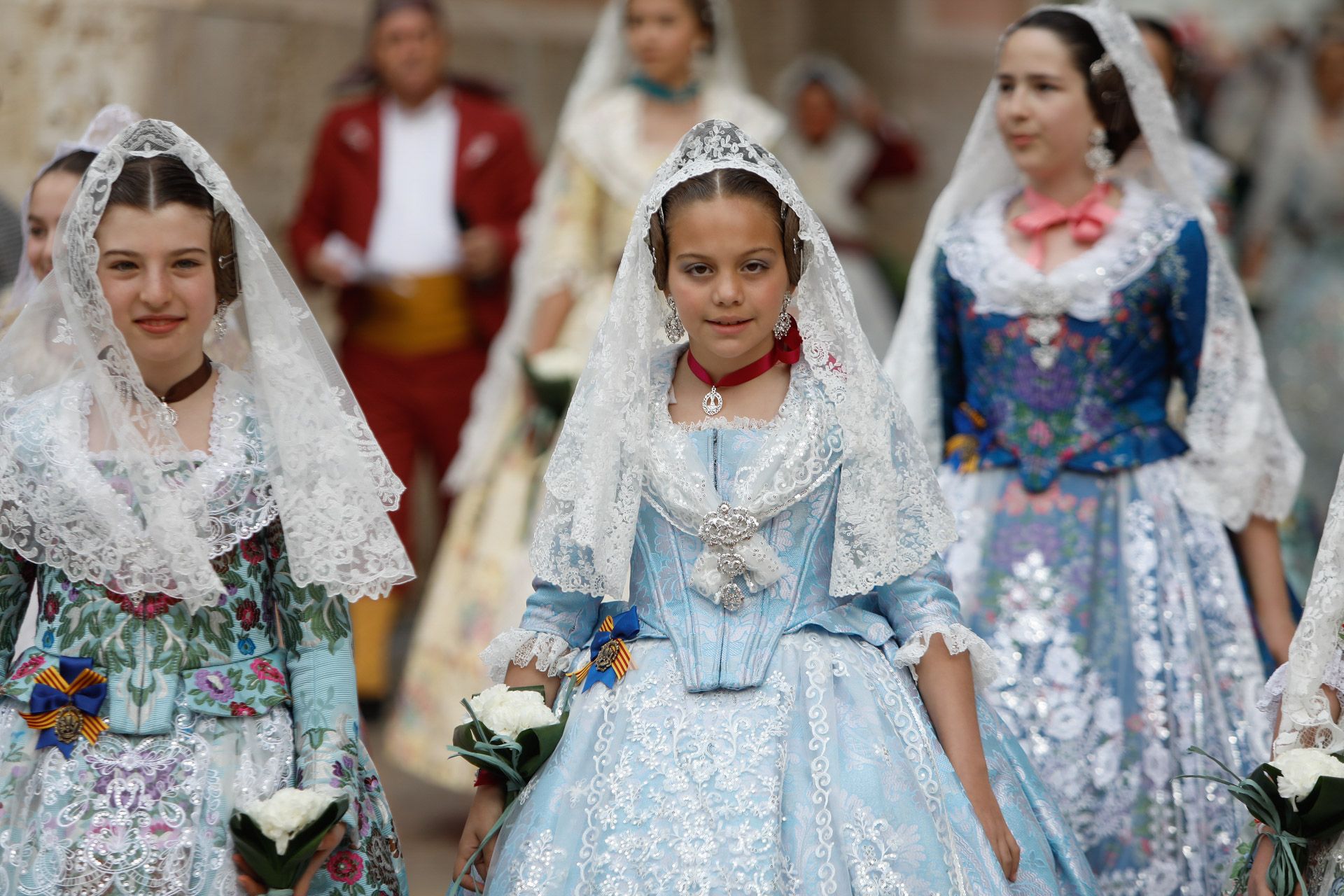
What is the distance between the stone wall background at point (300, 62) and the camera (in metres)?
6.77

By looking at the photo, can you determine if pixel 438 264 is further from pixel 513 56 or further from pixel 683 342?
pixel 683 342

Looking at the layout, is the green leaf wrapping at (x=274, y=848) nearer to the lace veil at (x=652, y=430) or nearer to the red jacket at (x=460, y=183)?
the lace veil at (x=652, y=430)

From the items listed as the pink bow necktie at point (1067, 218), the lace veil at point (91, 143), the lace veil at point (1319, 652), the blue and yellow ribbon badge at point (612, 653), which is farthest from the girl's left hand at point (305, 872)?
the pink bow necktie at point (1067, 218)

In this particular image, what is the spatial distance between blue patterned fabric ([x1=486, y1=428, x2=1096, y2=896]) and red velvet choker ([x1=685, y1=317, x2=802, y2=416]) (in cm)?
7

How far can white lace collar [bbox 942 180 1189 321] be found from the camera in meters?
4.38

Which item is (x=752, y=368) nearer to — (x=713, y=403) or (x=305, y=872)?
(x=713, y=403)

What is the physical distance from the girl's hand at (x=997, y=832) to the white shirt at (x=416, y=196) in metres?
4.49

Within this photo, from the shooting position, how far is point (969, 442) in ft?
15.0

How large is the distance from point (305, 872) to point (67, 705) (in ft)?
1.64

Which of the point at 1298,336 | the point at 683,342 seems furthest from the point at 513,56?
the point at 683,342

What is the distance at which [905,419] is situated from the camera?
3.48 m

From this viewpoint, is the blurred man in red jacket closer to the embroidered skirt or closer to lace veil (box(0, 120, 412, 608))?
lace veil (box(0, 120, 412, 608))

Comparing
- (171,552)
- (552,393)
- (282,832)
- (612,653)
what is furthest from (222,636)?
(552,393)

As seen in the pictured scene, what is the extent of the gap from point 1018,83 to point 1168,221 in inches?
19.5
